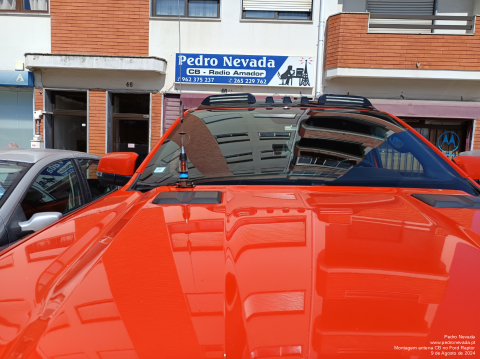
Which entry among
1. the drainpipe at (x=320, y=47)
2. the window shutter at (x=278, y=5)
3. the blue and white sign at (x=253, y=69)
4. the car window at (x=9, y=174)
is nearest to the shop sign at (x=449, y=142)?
the drainpipe at (x=320, y=47)

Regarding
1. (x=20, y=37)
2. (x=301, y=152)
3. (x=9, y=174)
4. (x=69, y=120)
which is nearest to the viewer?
(x=301, y=152)

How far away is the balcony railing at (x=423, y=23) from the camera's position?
861cm

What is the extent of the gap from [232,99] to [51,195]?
1832 millimetres

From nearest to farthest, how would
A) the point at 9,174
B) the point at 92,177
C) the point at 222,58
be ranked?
1. the point at 9,174
2. the point at 92,177
3. the point at 222,58

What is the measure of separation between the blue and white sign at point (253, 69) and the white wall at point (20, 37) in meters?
3.74

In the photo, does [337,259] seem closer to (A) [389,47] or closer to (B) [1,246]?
(B) [1,246]

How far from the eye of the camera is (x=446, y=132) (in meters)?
9.61

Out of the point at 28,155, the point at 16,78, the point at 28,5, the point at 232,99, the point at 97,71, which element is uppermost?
the point at 28,5

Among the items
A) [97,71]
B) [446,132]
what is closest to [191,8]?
[97,71]

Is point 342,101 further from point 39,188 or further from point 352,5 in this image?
point 352,5

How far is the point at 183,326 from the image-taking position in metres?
0.79

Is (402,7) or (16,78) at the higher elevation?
(402,7)

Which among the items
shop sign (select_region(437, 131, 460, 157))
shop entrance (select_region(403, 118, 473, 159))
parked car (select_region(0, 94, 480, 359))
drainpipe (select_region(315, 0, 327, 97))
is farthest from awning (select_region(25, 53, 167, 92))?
parked car (select_region(0, 94, 480, 359))

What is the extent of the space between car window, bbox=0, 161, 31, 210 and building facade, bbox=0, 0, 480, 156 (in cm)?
649
